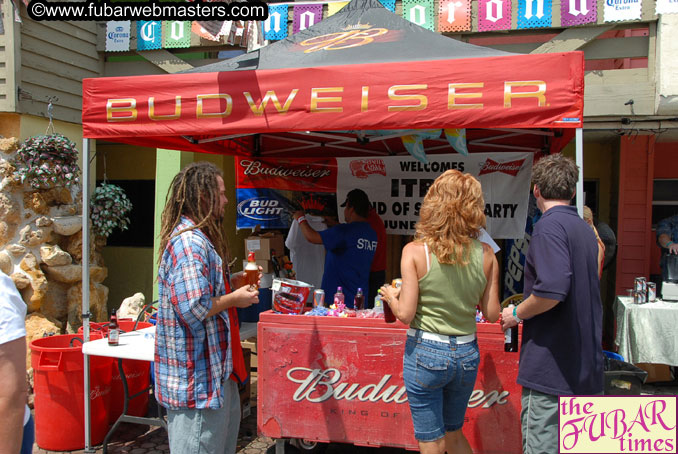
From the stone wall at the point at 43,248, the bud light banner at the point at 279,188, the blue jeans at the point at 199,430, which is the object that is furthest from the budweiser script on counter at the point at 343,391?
the stone wall at the point at 43,248

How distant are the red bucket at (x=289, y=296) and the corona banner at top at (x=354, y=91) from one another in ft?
3.27

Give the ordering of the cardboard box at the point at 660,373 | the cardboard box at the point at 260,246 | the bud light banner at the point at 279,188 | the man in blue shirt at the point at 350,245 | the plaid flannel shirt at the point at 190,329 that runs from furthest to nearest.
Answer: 1. the bud light banner at the point at 279,188
2. the cardboard box at the point at 660,373
3. the cardboard box at the point at 260,246
4. the man in blue shirt at the point at 350,245
5. the plaid flannel shirt at the point at 190,329

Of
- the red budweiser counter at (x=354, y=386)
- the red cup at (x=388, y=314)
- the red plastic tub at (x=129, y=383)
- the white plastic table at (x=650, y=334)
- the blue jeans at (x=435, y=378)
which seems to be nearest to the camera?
the blue jeans at (x=435, y=378)

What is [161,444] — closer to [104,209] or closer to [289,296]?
[289,296]

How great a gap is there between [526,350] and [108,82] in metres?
3.17

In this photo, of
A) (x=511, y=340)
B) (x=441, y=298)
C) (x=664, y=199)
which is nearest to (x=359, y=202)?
(x=511, y=340)

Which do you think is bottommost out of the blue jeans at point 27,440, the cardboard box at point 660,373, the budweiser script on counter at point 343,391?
the cardboard box at point 660,373

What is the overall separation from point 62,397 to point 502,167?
4.41 m

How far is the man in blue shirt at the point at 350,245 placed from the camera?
15.8 ft

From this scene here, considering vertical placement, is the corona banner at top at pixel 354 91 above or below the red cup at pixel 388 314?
above

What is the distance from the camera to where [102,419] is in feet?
14.1

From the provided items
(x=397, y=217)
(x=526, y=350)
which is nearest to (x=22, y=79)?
(x=397, y=217)

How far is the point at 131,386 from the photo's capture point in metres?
4.55

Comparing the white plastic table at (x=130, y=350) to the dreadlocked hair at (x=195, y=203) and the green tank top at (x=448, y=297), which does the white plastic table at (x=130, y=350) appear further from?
the green tank top at (x=448, y=297)
